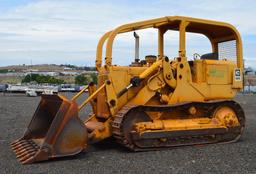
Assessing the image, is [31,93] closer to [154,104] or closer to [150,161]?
[154,104]

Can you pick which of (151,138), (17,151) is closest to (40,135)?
(17,151)

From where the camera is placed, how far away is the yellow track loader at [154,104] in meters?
9.55

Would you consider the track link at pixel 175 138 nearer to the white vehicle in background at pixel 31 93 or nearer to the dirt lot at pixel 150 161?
the dirt lot at pixel 150 161

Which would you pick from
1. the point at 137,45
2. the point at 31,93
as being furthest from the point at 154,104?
the point at 31,93

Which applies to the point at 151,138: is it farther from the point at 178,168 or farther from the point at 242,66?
the point at 242,66

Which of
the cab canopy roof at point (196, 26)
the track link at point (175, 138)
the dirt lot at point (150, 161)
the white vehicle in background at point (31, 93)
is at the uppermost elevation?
the cab canopy roof at point (196, 26)

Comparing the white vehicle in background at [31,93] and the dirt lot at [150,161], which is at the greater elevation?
the dirt lot at [150,161]

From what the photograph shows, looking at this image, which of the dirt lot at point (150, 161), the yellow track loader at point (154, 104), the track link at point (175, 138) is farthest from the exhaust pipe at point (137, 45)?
the dirt lot at point (150, 161)

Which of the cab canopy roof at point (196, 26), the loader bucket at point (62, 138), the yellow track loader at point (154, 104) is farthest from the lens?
the cab canopy roof at point (196, 26)

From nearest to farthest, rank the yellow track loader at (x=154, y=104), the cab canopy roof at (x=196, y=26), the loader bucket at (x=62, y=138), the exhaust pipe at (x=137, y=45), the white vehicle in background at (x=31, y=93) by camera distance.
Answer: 1. the loader bucket at (x=62, y=138)
2. the yellow track loader at (x=154, y=104)
3. the cab canopy roof at (x=196, y=26)
4. the exhaust pipe at (x=137, y=45)
5. the white vehicle in background at (x=31, y=93)

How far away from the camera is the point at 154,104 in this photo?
10.6 meters

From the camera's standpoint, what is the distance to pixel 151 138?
972 cm

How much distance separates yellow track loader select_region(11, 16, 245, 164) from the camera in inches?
376

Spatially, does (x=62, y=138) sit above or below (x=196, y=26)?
below
